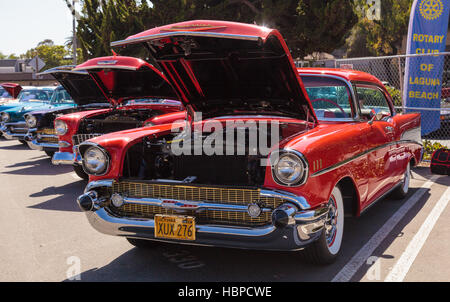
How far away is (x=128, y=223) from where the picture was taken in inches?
140

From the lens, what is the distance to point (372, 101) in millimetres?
6578

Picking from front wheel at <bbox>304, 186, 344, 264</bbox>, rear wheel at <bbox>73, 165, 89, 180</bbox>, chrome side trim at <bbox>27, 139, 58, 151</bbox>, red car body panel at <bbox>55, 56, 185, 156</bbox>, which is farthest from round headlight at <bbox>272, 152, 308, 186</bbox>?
chrome side trim at <bbox>27, 139, 58, 151</bbox>

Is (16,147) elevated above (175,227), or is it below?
below

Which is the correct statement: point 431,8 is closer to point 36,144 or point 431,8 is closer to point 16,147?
point 36,144

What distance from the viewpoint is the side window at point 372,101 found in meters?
4.62

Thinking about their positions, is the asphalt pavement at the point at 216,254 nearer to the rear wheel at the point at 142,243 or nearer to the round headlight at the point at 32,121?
the rear wheel at the point at 142,243

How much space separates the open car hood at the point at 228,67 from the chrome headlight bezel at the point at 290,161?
824 millimetres

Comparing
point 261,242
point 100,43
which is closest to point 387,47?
point 100,43

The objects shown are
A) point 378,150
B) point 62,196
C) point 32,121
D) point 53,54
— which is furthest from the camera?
point 53,54

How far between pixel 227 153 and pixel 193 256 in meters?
0.99

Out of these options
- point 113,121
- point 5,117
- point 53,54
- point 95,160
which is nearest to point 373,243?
point 95,160

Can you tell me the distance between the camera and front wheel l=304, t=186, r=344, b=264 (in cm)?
355

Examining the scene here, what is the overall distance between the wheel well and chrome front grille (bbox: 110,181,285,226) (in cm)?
107

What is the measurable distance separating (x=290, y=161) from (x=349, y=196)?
42.8 inches
